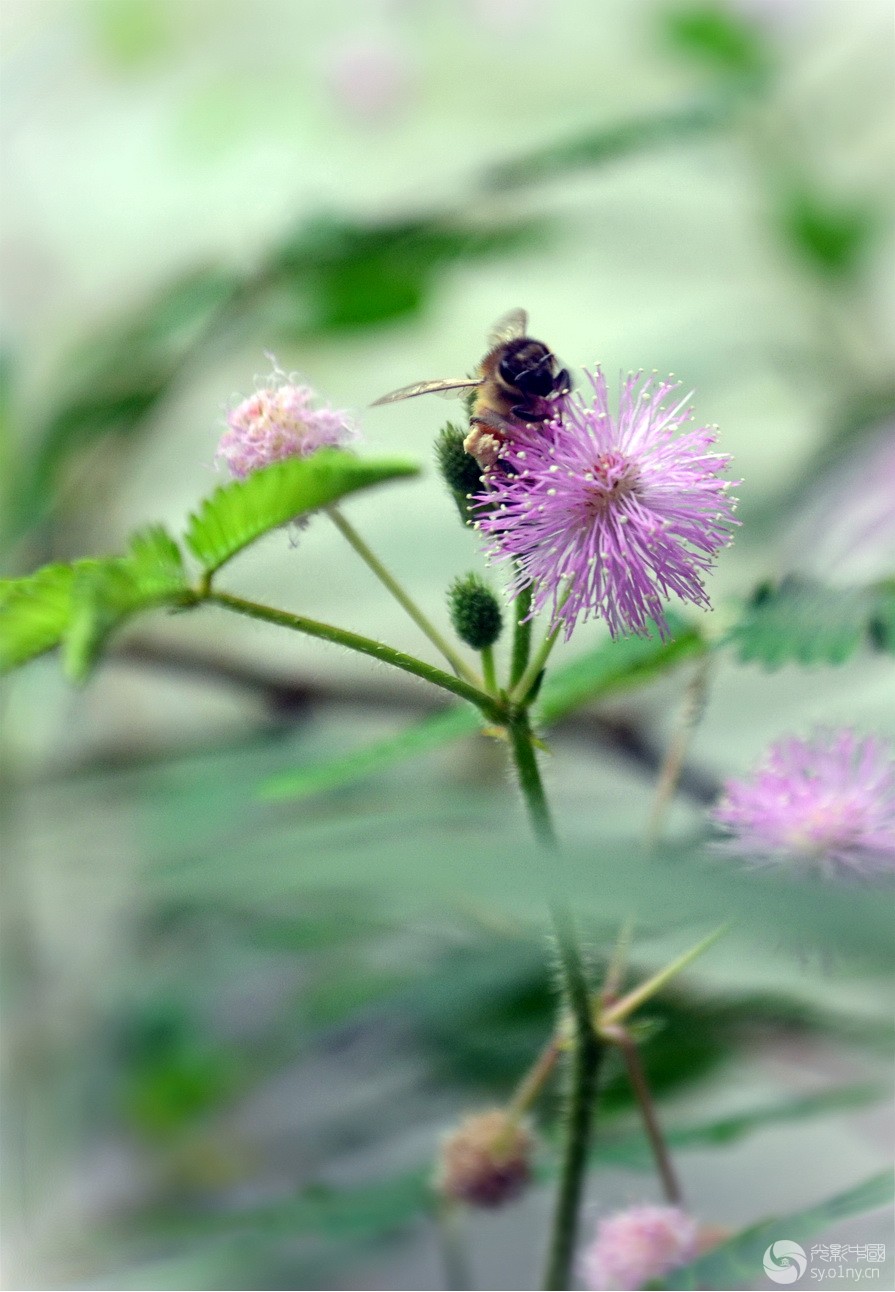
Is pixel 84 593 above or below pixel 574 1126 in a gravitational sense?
above

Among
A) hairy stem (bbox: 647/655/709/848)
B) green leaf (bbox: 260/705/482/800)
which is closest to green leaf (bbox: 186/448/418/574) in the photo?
green leaf (bbox: 260/705/482/800)

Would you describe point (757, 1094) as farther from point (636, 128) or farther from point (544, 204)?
point (544, 204)

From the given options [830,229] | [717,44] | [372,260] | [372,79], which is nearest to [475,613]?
[372,260]

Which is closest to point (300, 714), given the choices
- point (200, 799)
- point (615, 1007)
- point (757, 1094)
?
point (200, 799)

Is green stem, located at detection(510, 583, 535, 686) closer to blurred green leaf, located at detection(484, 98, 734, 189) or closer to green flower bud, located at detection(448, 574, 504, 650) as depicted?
green flower bud, located at detection(448, 574, 504, 650)

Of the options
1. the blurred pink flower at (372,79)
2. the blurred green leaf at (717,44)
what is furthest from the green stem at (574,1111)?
the blurred pink flower at (372,79)

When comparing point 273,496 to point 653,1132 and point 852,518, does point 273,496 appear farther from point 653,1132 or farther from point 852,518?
point 852,518
